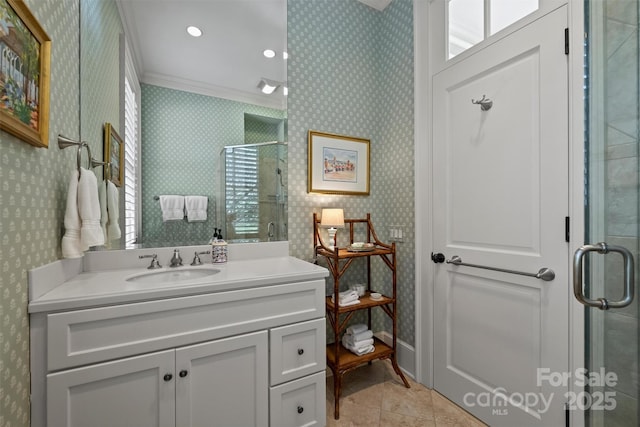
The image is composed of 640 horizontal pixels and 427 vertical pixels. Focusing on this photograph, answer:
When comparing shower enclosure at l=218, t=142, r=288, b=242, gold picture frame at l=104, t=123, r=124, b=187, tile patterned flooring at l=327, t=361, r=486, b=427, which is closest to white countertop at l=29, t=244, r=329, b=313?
shower enclosure at l=218, t=142, r=288, b=242

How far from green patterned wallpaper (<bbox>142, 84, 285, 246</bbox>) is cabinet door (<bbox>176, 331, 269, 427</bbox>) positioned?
2.38 feet

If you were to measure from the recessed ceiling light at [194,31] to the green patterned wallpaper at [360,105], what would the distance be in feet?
1.88

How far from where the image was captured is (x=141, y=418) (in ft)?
3.52

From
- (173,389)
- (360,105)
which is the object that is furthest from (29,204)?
(360,105)

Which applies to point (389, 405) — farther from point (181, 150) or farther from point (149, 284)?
point (181, 150)

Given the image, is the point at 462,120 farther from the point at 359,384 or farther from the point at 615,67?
the point at 359,384

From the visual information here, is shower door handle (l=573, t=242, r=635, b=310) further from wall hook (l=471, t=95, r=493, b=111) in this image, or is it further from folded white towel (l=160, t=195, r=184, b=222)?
folded white towel (l=160, t=195, r=184, b=222)

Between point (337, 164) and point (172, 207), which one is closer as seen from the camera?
point (172, 207)

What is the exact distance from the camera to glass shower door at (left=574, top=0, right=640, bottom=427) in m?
0.81

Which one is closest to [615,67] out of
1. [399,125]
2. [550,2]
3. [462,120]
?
[550,2]

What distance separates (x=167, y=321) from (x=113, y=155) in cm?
97

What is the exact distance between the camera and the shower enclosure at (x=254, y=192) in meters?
1.79

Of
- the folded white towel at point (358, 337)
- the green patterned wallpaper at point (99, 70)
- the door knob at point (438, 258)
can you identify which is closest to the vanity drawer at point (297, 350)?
the folded white towel at point (358, 337)

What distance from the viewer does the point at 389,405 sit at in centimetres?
172
